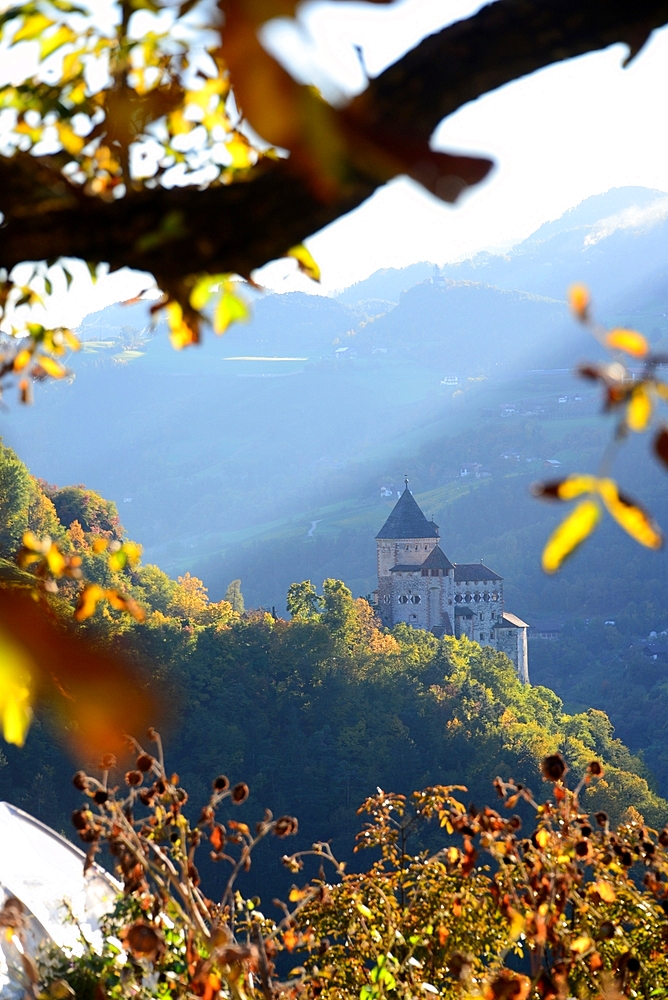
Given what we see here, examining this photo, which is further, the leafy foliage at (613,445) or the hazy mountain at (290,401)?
the hazy mountain at (290,401)

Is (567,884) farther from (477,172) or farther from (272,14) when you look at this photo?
(272,14)

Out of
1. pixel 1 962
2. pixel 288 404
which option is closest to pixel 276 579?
Result: pixel 288 404

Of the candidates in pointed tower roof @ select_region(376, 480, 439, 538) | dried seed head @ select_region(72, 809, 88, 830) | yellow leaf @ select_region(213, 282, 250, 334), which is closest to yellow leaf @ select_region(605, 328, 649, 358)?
yellow leaf @ select_region(213, 282, 250, 334)

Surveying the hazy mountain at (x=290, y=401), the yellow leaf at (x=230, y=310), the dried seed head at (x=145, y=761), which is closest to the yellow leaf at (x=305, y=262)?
the yellow leaf at (x=230, y=310)

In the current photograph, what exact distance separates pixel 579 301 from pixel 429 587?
37982 mm

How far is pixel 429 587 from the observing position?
3878 cm

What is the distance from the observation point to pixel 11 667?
1.21 m

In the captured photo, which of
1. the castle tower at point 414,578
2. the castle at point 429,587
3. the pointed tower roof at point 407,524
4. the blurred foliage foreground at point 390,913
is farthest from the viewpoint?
the pointed tower roof at point 407,524

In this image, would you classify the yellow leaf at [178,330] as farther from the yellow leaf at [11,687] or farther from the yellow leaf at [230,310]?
the yellow leaf at [11,687]

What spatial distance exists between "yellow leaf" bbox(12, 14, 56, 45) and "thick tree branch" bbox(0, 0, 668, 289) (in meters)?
0.24

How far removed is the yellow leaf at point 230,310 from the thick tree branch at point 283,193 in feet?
0.18

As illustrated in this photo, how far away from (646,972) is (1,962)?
3616 millimetres

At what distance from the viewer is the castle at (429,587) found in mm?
38812

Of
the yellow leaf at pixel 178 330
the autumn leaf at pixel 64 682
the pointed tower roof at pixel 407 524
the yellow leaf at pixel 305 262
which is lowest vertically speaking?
the pointed tower roof at pixel 407 524
